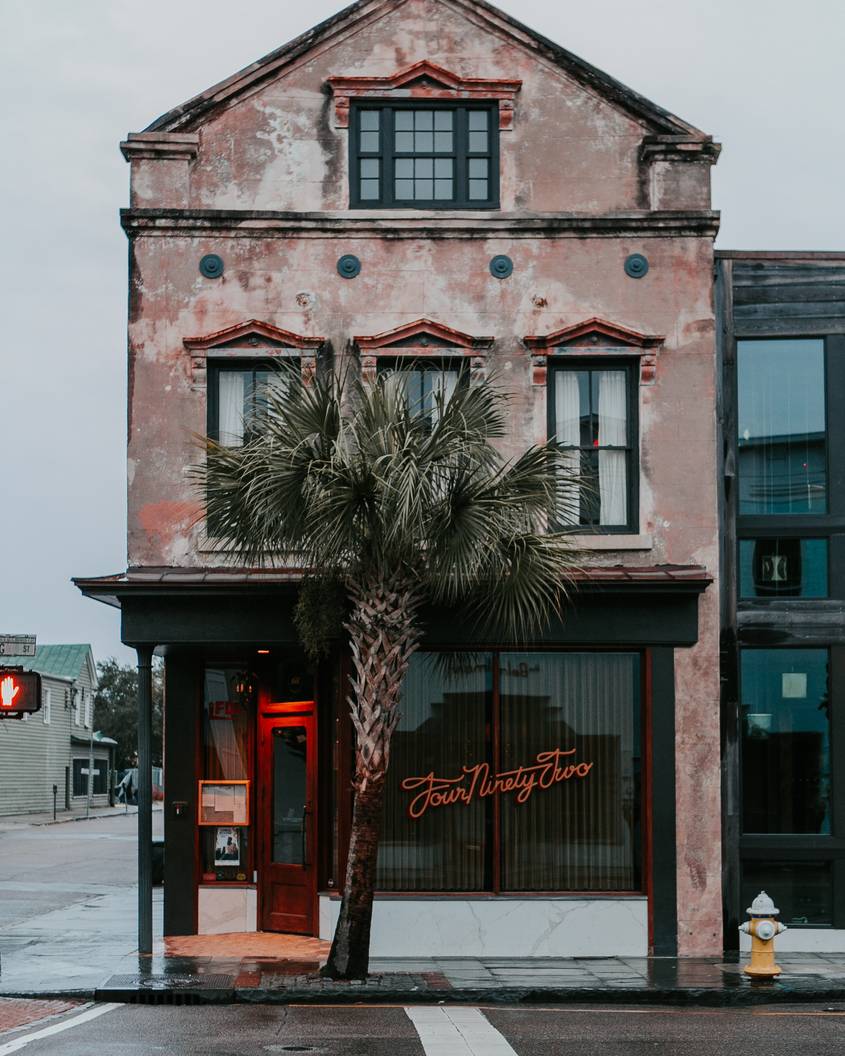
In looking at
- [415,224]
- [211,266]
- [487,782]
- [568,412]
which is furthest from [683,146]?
[487,782]

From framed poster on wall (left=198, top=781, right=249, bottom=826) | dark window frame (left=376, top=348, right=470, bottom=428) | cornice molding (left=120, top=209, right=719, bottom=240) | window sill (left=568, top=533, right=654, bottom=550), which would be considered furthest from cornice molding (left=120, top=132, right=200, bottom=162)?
framed poster on wall (left=198, top=781, right=249, bottom=826)

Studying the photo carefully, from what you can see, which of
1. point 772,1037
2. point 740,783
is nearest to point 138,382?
point 740,783

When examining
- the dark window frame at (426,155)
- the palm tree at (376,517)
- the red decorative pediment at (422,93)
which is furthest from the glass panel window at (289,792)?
the red decorative pediment at (422,93)

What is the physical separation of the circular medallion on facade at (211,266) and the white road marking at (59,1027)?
7.92 metres

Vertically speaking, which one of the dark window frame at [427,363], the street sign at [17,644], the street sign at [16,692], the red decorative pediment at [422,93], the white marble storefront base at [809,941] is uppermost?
the red decorative pediment at [422,93]

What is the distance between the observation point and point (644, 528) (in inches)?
670

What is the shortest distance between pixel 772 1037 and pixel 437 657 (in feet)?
20.3

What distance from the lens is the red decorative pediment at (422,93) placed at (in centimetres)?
1750

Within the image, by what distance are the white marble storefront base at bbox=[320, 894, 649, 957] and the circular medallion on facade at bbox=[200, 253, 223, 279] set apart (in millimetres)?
7041

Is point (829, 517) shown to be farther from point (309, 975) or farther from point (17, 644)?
point (17, 644)

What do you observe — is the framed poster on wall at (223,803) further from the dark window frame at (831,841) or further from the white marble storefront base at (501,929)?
the dark window frame at (831,841)

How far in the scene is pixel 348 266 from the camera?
17.2 metres

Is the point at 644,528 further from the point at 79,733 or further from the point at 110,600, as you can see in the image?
the point at 79,733

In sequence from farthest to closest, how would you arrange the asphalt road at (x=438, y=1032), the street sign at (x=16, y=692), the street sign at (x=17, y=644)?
1. the street sign at (x=17, y=644)
2. the street sign at (x=16, y=692)
3. the asphalt road at (x=438, y=1032)
